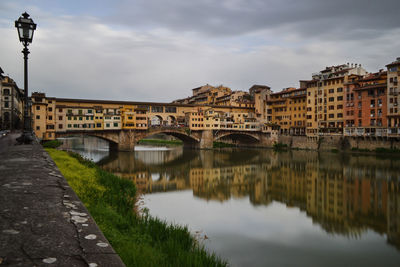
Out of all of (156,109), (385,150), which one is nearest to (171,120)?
(156,109)

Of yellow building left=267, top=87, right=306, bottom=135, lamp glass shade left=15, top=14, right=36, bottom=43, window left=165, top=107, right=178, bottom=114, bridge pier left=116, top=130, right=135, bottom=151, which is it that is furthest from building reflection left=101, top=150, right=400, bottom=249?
yellow building left=267, top=87, right=306, bottom=135

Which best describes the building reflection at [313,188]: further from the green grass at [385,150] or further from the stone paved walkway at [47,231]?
the stone paved walkway at [47,231]

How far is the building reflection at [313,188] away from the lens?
52.0ft

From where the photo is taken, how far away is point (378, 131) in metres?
50.8

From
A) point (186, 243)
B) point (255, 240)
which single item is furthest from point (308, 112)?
point (186, 243)

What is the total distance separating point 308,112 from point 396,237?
179 ft

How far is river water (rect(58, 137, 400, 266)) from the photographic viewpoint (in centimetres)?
1159

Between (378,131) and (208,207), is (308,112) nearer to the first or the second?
(378,131)

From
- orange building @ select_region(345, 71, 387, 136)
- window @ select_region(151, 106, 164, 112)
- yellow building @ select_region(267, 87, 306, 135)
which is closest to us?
orange building @ select_region(345, 71, 387, 136)

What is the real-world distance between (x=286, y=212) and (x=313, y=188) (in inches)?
308

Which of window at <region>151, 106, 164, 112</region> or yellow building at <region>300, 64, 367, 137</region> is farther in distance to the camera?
window at <region>151, 106, 164, 112</region>

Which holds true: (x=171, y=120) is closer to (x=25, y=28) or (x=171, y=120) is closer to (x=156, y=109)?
A: (x=156, y=109)

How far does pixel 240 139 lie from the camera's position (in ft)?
254

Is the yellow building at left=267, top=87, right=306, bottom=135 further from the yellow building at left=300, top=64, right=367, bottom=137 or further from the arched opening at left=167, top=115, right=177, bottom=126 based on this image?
the arched opening at left=167, top=115, right=177, bottom=126
